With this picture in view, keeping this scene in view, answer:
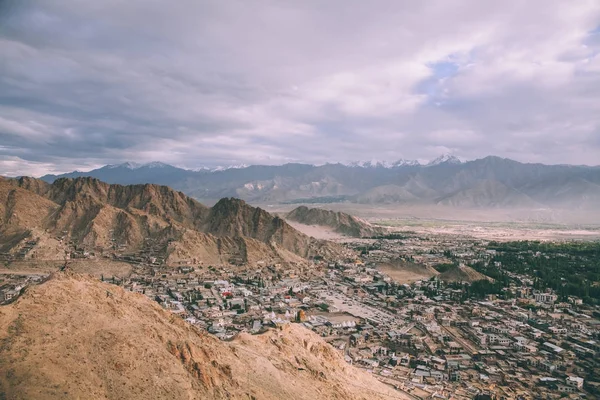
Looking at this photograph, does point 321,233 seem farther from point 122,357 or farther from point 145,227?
point 122,357

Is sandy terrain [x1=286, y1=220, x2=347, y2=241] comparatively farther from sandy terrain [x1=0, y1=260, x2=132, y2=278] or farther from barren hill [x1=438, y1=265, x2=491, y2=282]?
sandy terrain [x1=0, y1=260, x2=132, y2=278]

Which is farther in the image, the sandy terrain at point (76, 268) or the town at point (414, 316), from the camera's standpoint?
the sandy terrain at point (76, 268)

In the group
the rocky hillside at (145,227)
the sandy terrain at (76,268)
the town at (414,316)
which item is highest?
the rocky hillside at (145,227)

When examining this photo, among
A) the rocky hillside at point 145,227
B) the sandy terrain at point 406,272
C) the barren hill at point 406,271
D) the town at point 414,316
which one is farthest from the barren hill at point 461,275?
the rocky hillside at point 145,227

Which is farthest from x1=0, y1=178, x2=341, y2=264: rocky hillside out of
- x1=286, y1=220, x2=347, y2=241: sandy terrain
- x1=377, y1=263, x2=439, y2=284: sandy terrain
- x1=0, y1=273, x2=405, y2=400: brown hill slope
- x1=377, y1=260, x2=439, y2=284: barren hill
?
x1=0, y1=273, x2=405, y2=400: brown hill slope

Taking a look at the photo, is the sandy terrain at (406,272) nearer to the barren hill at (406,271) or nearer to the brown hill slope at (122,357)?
the barren hill at (406,271)

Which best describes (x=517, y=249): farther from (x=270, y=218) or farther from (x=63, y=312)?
(x=63, y=312)

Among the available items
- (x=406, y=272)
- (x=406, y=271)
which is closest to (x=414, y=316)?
(x=406, y=272)
